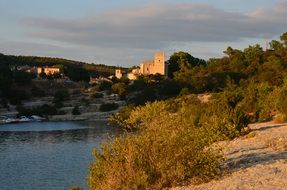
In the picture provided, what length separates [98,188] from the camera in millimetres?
15797

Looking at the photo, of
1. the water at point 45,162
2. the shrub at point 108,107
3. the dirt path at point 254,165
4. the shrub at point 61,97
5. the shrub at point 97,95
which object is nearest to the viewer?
the dirt path at point 254,165

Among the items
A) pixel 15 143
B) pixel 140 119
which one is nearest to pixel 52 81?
pixel 15 143

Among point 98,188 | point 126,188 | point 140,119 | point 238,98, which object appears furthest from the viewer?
point 238,98

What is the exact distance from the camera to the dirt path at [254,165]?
14.4m

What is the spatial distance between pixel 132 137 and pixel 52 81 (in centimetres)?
12292

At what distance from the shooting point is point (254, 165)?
17625 millimetres

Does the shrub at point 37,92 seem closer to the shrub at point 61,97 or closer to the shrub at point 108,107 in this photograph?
the shrub at point 61,97

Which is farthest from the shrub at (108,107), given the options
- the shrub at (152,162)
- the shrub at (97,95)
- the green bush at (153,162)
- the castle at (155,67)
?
the shrub at (152,162)

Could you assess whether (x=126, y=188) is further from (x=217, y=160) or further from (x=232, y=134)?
(x=232, y=134)

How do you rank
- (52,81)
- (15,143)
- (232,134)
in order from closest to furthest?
1. (232,134)
2. (15,143)
3. (52,81)

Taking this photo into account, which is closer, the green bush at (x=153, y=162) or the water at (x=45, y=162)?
the green bush at (x=153, y=162)

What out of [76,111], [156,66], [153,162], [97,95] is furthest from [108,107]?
[153,162]

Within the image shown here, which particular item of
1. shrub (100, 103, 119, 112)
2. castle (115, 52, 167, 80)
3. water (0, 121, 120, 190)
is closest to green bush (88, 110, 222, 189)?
water (0, 121, 120, 190)

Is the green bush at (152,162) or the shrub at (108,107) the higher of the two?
the green bush at (152,162)
